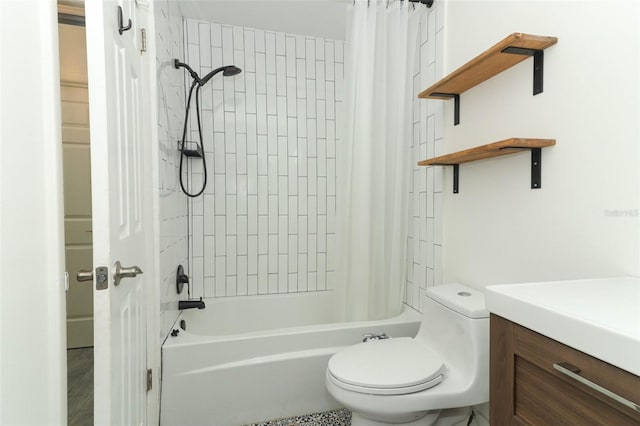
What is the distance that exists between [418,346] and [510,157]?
0.88 meters

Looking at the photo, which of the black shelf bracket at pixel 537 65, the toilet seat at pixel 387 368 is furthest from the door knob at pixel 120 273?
the black shelf bracket at pixel 537 65

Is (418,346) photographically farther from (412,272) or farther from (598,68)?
(598,68)

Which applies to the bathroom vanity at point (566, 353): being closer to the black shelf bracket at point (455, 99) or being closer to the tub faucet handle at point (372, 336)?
the tub faucet handle at point (372, 336)

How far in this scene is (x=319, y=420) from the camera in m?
1.67

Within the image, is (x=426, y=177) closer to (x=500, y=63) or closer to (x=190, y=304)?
(x=500, y=63)

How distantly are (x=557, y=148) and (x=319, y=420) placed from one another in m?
1.59

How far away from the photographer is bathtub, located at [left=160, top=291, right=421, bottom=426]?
1555mm

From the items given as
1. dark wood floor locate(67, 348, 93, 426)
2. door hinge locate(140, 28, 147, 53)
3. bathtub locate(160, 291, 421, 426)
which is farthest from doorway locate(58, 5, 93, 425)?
door hinge locate(140, 28, 147, 53)

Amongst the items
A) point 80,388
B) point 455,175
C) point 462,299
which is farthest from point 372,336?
point 80,388

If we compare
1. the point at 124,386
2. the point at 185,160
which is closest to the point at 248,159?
the point at 185,160

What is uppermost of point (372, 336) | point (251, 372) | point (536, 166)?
point (536, 166)

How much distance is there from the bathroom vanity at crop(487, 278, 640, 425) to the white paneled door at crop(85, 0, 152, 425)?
0.98 m

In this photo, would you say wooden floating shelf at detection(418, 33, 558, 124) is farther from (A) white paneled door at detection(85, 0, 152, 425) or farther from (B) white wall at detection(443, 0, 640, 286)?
(A) white paneled door at detection(85, 0, 152, 425)

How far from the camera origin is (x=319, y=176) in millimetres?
2506
